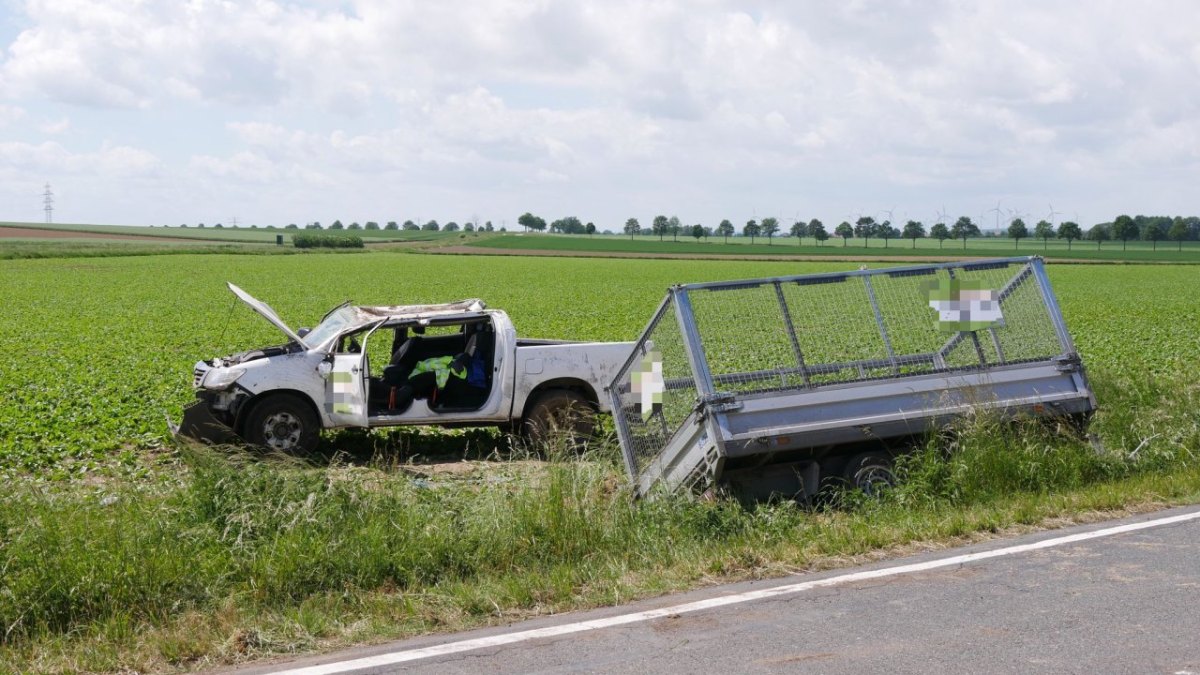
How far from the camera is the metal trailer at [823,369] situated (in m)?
7.50

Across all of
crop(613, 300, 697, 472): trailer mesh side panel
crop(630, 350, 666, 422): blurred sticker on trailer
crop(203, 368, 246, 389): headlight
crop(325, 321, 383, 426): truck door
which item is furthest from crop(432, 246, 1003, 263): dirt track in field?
crop(630, 350, 666, 422): blurred sticker on trailer

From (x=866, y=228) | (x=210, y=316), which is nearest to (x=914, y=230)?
(x=866, y=228)

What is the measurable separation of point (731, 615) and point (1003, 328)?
4.58 meters

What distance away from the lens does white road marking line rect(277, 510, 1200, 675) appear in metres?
4.74

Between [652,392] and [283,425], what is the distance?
436 centimetres

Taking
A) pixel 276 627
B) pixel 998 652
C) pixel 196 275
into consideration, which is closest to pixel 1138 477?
pixel 998 652

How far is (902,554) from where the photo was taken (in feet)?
20.8

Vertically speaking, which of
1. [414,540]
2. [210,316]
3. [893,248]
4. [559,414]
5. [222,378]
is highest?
[210,316]

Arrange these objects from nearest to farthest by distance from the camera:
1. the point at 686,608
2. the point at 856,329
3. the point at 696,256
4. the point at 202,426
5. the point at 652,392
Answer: the point at 686,608
the point at 652,392
the point at 856,329
the point at 202,426
the point at 696,256

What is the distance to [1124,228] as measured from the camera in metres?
144

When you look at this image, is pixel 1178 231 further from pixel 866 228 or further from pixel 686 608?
pixel 686 608

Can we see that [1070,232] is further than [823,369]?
Yes

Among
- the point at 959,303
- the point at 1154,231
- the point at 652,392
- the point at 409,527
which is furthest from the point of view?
the point at 1154,231

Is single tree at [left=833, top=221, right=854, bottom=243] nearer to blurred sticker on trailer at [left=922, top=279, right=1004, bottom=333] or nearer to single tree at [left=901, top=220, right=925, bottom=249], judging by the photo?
single tree at [left=901, top=220, right=925, bottom=249]
